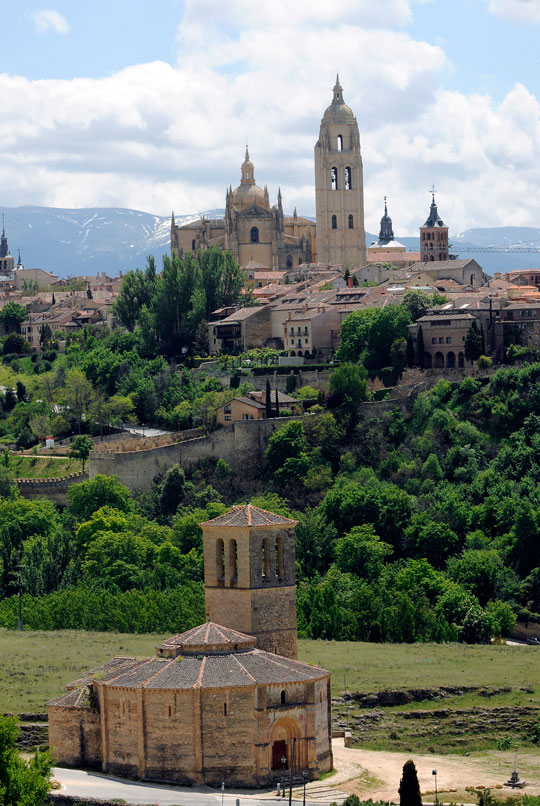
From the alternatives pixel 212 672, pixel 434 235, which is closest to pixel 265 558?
pixel 212 672

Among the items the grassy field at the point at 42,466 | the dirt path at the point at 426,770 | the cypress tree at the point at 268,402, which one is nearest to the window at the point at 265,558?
the dirt path at the point at 426,770

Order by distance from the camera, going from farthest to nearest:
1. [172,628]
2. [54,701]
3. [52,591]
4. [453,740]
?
[52,591], [172,628], [453,740], [54,701]

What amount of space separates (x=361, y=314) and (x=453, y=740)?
4527 centimetres

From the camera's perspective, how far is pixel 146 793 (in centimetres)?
4141

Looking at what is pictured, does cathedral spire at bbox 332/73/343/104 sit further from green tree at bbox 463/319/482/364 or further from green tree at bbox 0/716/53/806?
green tree at bbox 0/716/53/806

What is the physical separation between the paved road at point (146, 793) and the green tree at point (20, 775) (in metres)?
1.13

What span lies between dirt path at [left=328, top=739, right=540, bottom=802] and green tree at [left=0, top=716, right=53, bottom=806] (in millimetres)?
6696

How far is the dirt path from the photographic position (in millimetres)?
42656

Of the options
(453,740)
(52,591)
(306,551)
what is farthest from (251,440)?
(453,740)

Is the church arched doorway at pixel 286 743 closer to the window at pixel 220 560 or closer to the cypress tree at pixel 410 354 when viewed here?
the window at pixel 220 560

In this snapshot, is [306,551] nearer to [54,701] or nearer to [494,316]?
[494,316]

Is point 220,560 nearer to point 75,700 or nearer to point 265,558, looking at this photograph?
point 265,558

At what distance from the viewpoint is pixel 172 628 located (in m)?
59.3

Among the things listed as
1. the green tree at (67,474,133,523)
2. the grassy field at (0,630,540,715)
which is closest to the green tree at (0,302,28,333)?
the green tree at (67,474,133,523)
